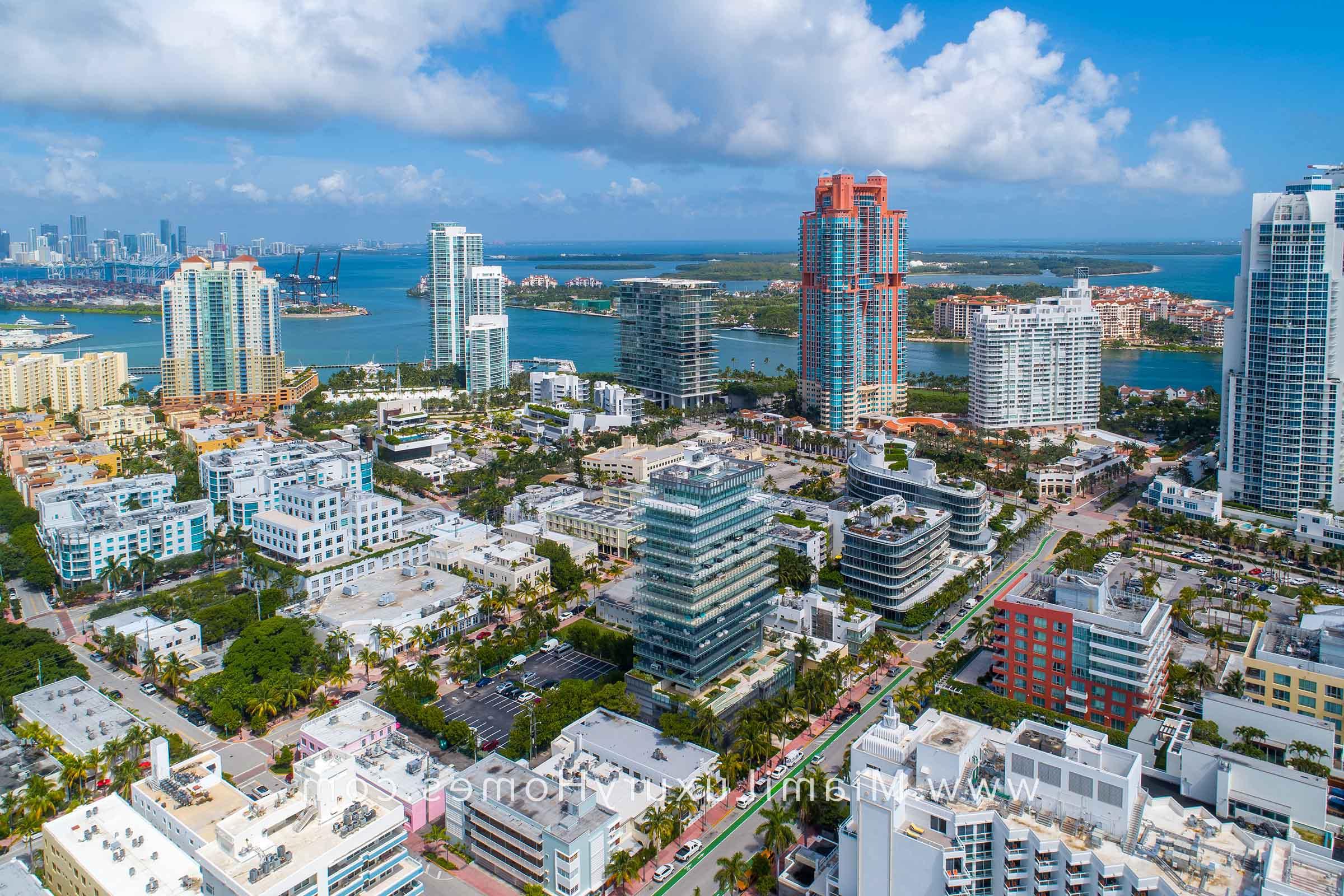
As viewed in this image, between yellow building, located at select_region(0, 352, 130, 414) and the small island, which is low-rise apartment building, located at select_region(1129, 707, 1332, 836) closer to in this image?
yellow building, located at select_region(0, 352, 130, 414)

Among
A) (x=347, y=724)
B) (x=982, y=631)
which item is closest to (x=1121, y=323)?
(x=982, y=631)

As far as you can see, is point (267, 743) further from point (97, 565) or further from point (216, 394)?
point (216, 394)

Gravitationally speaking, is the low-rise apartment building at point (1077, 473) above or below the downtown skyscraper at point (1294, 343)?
below

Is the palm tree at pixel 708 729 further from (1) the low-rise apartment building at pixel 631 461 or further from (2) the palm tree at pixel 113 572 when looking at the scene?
(1) the low-rise apartment building at pixel 631 461

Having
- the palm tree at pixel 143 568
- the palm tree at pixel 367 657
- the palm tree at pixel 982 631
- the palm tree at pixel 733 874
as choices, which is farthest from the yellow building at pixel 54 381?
the palm tree at pixel 733 874

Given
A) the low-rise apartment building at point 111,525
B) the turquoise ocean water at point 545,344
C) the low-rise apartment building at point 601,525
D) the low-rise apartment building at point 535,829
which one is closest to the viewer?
the low-rise apartment building at point 535,829

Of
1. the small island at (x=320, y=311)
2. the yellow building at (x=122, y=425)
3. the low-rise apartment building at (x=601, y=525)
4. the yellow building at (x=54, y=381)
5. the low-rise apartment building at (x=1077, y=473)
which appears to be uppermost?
the small island at (x=320, y=311)
